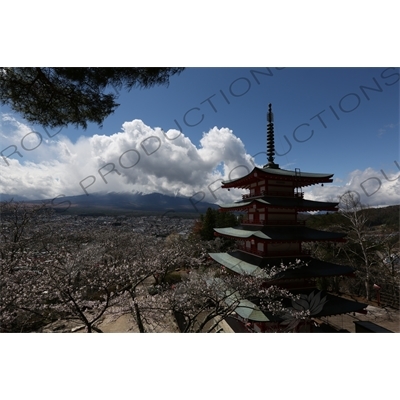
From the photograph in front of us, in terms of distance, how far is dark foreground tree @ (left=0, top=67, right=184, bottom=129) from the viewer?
393 cm

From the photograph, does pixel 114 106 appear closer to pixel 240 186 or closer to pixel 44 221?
pixel 240 186

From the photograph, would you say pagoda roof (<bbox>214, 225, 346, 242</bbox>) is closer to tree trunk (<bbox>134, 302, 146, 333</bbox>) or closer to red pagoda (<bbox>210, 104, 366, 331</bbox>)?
red pagoda (<bbox>210, 104, 366, 331</bbox>)

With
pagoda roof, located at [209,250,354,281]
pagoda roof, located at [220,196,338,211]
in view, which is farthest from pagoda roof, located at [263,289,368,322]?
pagoda roof, located at [220,196,338,211]

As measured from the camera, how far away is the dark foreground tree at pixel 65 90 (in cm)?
393

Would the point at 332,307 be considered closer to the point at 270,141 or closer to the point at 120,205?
the point at 270,141

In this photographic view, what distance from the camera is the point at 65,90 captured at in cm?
423

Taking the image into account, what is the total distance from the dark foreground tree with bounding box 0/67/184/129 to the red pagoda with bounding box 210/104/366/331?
381 cm

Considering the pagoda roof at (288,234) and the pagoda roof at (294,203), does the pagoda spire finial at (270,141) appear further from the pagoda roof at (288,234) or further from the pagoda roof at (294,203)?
the pagoda roof at (288,234)

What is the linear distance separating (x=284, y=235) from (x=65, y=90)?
6227mm

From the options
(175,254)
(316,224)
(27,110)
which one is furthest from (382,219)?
(27,110)

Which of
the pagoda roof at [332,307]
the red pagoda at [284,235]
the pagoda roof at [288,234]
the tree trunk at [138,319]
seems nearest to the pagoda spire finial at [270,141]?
the red pagoda at [284,235]

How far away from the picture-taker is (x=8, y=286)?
432 centimetres

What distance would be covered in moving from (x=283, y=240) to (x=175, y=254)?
400 centimetres

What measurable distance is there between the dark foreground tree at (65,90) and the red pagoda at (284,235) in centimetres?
381
